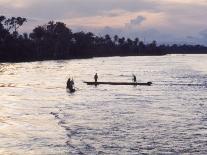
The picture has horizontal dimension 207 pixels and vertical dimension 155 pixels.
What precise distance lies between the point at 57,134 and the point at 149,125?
319 inches

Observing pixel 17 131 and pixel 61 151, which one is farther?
pixel 17 131

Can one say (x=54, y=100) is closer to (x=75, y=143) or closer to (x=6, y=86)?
(x=6, y=86)

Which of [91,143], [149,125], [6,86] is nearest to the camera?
[91,143]

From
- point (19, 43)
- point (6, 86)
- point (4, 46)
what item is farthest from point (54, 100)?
point (19, 43)

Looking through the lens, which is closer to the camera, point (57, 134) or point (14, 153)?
point (14, 153)

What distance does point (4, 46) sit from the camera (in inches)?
6816

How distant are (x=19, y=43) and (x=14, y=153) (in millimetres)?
159720

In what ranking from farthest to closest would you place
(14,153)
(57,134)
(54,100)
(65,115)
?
1. (54,100)
2. (65,115)
3. (57,134)
4. (14,153)

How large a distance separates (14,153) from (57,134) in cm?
665

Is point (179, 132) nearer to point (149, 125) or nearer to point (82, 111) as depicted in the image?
point (149, 125)

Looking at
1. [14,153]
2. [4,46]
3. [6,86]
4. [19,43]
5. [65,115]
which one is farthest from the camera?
[19,43]

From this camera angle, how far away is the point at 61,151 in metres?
30.1

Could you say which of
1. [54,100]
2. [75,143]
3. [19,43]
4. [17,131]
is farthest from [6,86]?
[19,43]

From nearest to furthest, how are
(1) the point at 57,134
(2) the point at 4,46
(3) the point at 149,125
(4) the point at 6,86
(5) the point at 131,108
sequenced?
(1) the point at 57,134 → (3) the point at 149,125 → (5) the point at 131,108 → (4) the point at 6,86 → (2) the point at 4,46
